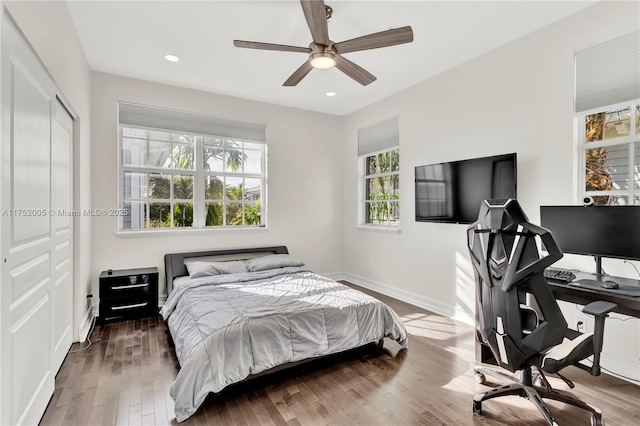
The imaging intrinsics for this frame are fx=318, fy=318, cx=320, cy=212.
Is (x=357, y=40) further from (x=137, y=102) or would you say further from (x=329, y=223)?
(x=329, y=223)

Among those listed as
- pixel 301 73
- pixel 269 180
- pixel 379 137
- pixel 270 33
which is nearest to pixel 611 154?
pixel 301 73

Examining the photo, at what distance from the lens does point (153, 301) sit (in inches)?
154

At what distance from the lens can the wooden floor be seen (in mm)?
2021

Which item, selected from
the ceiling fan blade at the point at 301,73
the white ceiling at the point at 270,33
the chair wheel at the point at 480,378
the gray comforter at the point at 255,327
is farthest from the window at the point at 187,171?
the chair wheel at the point at 480,378

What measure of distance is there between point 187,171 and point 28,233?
2.84m

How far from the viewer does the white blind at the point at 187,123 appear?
4.17 metres

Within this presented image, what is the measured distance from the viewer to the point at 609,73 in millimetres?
2602

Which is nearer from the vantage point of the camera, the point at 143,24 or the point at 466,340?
the point at 143,24

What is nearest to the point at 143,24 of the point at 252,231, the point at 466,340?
the point at 252,231

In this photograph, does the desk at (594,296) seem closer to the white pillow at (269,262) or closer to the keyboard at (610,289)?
the keyboard at (610,289)

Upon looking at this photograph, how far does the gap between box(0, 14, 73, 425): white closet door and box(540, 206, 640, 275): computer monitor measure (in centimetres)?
359

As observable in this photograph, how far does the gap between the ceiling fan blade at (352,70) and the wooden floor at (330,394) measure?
2.62m

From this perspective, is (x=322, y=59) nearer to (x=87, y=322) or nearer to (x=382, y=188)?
(x=382, y=188)

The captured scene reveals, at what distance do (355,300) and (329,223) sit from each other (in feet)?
9.43
